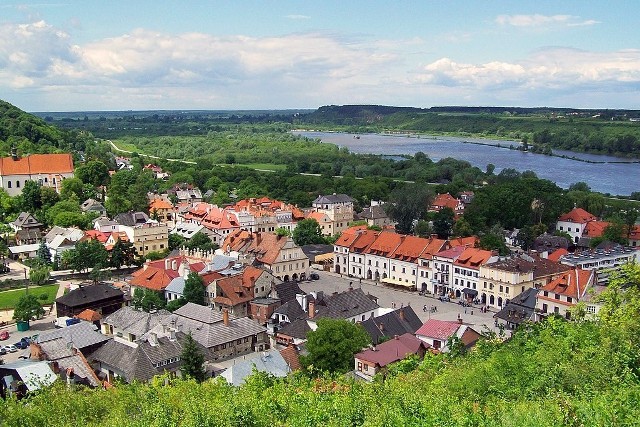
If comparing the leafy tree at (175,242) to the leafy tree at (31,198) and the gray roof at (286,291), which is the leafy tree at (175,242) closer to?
the leafy tree at (31,198)

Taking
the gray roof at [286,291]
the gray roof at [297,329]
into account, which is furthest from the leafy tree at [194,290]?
the gray roof at [297,329]

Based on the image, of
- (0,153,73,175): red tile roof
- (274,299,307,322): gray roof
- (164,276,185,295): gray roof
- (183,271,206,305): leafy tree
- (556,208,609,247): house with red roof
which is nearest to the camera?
(274,299,307,322): gray roof

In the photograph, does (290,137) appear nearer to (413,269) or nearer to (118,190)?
(118,190)

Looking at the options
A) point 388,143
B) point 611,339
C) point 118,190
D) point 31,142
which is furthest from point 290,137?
point 611,339

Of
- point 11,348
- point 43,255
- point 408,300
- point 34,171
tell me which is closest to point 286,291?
point 408,300

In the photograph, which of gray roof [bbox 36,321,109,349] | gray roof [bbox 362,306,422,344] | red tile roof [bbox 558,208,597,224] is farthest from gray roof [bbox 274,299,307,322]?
red tile roof [bbox 558,208,597,224]

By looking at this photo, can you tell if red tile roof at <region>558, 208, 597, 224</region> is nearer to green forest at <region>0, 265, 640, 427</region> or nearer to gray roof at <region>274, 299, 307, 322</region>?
gray roof at <region>274, 299, 307, 322</region>
